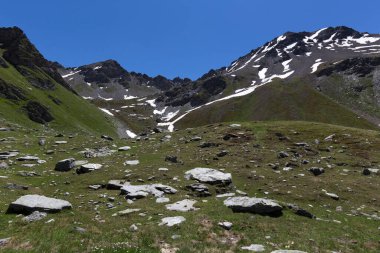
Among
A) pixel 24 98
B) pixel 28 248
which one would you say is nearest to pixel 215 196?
pixel 28 248

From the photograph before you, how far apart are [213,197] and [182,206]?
4404 millimetres

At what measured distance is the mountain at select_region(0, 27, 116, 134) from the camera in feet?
348

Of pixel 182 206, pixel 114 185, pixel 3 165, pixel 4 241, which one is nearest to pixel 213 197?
pixel 182 206

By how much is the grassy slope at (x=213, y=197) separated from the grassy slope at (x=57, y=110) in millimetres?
40991

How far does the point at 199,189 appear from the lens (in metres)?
33.3

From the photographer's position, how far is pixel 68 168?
40219mm

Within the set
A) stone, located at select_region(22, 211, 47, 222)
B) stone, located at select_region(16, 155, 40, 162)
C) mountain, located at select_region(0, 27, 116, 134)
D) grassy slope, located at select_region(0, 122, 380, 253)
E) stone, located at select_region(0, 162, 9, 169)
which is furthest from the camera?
mountain, located at select_region(0, 27, 116, 134)

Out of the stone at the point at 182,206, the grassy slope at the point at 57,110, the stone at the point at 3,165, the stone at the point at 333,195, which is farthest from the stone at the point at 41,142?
the grassy slope at the point at 57,110

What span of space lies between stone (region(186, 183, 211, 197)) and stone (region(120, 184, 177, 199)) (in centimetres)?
167

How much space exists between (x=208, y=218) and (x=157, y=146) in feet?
95.4

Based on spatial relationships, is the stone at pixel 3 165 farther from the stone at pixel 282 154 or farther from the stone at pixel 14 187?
the stone at pixel 282 154

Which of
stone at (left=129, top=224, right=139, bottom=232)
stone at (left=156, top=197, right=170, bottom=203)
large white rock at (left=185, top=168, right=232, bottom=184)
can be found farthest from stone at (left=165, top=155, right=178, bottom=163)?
stone at (left=129, top=224, right=139, bottom=232)

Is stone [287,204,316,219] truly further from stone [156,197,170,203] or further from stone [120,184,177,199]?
stone [120,184,177,199]

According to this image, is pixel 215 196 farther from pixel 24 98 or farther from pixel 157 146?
pixel 24 98
